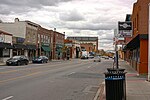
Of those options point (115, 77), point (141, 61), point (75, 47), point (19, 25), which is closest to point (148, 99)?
point (115, 77)

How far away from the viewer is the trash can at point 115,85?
10.6m

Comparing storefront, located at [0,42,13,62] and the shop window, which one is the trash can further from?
the shop window

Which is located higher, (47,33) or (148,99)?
(47,33)

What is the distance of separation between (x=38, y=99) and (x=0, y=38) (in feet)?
132

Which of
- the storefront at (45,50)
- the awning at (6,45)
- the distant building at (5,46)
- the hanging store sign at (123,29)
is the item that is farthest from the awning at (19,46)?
the hanging store sign at (123,29)

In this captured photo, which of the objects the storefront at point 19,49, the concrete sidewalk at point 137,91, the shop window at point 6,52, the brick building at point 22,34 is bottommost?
the concrete sidewalk at point 137,91

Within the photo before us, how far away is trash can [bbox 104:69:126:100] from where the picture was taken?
10617mm

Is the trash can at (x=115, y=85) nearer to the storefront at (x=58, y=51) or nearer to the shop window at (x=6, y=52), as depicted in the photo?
the shop window at (x=6, y=52)

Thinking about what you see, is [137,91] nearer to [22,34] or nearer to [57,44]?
[22,34]

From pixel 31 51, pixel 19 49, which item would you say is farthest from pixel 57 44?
pixel 19 49

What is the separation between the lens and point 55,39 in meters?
91.9

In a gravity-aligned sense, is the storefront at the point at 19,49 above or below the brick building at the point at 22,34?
below

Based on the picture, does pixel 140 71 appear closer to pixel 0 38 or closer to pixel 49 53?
pixel 0 38

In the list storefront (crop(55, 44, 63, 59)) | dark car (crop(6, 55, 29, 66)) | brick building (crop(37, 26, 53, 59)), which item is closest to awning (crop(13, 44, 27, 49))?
dark car (crop(6, 55, 29, 66))
